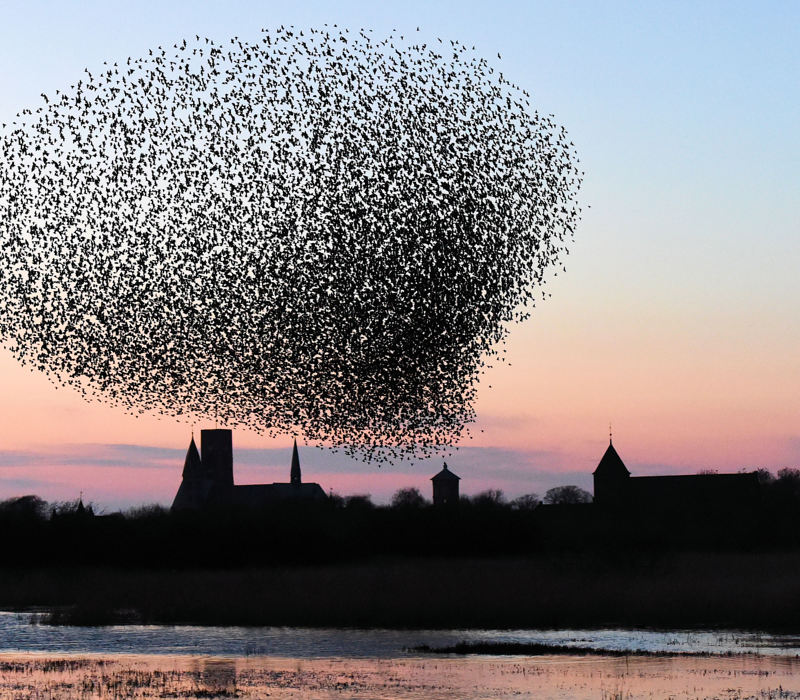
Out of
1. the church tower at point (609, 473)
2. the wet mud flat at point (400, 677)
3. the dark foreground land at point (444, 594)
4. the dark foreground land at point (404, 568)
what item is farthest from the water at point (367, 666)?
the church tower at point (609, 473)

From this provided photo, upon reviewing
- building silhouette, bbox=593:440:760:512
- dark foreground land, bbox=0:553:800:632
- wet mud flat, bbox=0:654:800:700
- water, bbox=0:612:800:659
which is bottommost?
wet mud flat, bbox=0:654:800:700

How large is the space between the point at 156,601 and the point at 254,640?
12825mm

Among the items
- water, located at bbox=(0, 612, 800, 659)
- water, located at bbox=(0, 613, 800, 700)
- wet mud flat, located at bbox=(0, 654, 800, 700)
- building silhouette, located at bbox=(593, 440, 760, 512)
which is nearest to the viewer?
wet mud flat, located at bbox=(0, 654, 800, 700)

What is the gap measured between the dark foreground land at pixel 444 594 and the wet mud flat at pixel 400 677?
9.85m

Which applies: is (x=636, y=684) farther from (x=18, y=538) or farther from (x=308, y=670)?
(x=18, y=538)

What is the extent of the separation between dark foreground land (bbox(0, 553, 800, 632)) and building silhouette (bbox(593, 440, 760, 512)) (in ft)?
112

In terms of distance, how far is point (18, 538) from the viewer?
67625 millimetres

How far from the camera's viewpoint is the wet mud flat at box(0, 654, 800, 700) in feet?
83.6

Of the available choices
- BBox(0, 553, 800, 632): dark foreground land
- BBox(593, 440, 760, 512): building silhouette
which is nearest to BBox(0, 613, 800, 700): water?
BBox(0, 553, 800, 632): dark foreground land

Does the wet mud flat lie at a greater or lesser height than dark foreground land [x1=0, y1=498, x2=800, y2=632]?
lesser

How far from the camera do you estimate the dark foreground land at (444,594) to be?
42.5 meters

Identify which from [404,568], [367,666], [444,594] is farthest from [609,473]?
[367,666]

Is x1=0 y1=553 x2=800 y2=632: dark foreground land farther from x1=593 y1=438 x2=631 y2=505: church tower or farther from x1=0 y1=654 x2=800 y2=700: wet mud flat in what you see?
x1=593 y1=438 x2=631 y2=505: church tower

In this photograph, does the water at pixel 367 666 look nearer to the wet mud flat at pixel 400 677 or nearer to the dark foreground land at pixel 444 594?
the wet mud flat at pixel 400 677
